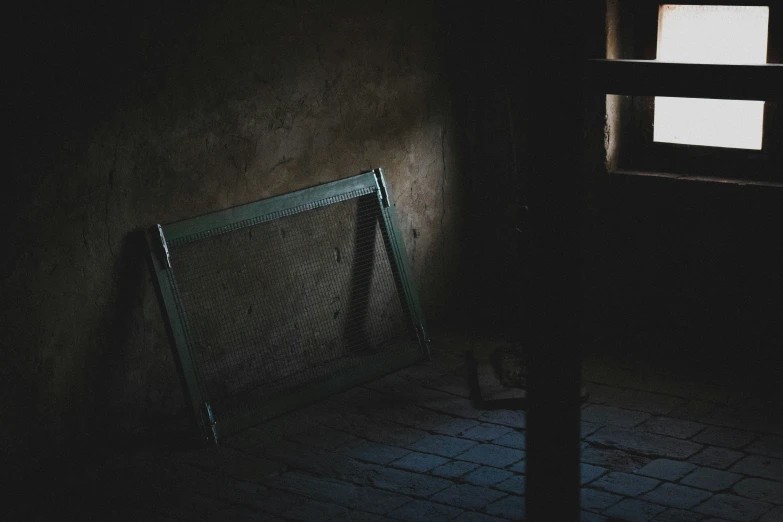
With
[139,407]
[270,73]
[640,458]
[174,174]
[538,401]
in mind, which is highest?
[270,73]

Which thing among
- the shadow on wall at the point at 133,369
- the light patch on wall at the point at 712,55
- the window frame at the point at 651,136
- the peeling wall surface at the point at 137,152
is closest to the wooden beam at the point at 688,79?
the light patch on wall at the point at 712,55

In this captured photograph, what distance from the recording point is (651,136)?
6988 mm

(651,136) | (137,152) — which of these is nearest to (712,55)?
(651,136)

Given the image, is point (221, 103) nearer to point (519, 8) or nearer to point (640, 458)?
point (519, 8)

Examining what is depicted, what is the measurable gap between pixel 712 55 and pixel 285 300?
3.17 m

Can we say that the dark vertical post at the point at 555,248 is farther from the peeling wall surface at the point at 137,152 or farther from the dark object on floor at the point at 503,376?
the peeling wall surface at the point at 137,152

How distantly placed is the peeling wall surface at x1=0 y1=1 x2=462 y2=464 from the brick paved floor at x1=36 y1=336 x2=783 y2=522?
1.77 ft

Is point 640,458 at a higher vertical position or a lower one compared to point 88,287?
lower

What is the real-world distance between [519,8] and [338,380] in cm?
298

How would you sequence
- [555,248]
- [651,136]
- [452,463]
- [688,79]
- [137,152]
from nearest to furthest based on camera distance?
[555,248]
[688,79]
[452,463]
[137,152]
[651,136]

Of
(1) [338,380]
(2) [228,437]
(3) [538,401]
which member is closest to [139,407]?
(2) [228,437]

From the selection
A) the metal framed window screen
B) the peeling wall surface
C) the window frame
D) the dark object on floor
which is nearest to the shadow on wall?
the peeling wall surface

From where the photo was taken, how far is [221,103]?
605 cm

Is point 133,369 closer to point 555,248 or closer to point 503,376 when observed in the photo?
point 503,376
